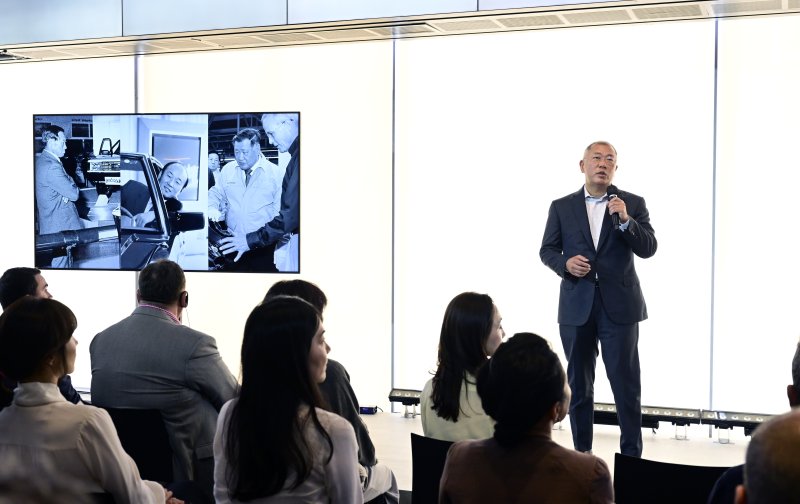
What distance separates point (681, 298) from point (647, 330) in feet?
1.01

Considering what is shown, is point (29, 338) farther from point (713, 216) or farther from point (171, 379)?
point (713, 216)

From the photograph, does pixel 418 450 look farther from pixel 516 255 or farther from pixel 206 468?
pixel 516 255

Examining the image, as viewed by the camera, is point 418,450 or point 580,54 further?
point 580,54

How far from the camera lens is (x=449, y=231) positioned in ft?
21.9

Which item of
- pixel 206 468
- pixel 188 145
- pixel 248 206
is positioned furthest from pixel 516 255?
pixel 206 468

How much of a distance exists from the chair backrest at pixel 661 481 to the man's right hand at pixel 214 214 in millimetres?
4183

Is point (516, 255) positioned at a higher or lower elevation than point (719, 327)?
higher

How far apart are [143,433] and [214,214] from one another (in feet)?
10.5

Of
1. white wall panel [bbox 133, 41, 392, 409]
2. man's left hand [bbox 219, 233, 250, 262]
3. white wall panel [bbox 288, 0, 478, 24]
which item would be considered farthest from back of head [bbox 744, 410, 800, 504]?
white wall panel [bbox 133, 41, 392, 409]

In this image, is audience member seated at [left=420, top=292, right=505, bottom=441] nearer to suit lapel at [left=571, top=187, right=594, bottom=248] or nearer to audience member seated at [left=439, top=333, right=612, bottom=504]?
audience member seated at [left=439, top=333, right=612, bottom=504]

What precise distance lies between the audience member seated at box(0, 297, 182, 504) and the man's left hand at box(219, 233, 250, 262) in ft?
12.3

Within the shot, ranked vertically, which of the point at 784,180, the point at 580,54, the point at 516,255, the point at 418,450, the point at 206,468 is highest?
the point at 580,54

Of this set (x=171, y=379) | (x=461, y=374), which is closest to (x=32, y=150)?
(x=171, y=379)

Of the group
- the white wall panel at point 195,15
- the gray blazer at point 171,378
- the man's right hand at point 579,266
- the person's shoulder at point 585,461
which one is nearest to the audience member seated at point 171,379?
the gray blazer at point 171,378
